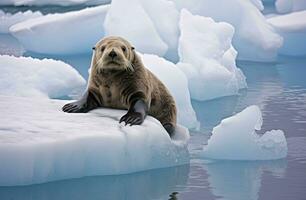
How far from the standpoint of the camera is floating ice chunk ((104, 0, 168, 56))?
969 centimetres

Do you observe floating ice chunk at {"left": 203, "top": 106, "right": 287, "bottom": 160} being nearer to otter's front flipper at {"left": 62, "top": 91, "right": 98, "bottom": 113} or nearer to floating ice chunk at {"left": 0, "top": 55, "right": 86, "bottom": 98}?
otter's front flipper at {"left": 62, "top": 91, "right": 98, "bottom": 113}

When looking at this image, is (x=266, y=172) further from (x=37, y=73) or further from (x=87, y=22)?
(x=87, y=22)

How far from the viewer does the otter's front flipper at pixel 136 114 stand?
4824 mm

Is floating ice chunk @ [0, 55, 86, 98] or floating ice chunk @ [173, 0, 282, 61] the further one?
floating ice chunk @ [173, 0, 282, 61]

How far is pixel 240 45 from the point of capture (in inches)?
431

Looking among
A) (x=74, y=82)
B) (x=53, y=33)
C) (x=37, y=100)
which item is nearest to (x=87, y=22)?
(x=53, y=33)

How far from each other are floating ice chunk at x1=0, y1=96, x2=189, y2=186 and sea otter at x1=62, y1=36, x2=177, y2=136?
0.30ft

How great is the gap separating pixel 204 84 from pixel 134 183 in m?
3.69

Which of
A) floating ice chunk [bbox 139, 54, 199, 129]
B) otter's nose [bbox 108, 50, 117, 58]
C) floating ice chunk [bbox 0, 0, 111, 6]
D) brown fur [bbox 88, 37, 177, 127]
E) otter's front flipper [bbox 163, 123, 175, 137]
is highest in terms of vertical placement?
otter's nose [bbox 108, 50, 117, 58]

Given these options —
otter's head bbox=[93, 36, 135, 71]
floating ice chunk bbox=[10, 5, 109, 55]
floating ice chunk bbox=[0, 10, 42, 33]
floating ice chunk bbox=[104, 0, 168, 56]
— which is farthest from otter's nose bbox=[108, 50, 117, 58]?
floating ice chunk bbox=[0, 10, 42, 33]

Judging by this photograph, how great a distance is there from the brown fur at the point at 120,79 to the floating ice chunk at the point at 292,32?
20.9 ft

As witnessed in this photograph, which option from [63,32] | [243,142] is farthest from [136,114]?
[63,32]

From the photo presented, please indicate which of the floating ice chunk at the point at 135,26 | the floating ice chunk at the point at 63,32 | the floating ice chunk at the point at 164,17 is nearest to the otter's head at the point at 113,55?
the floating ice chunk at the point at 135,26

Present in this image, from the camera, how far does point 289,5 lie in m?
14.2
